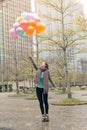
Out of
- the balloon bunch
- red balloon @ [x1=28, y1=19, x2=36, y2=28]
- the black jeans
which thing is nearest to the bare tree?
the balloon bunch

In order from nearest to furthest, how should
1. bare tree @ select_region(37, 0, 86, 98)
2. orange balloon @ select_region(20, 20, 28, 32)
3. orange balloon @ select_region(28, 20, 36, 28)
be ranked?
orange balloon @ select_region(28, 20, 36, 28) < orange balloon @ select_region(20, 20, 28, 32) < bare tree @ select_region(37, 0, 86, 98)

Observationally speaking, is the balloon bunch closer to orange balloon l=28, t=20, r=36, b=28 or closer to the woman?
orange balloon l=28, t=20, r=36, b=28

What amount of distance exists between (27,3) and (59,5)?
8.97 metres

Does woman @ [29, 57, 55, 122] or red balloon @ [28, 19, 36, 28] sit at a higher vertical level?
red balloon @ [28, 19, 36, 28]

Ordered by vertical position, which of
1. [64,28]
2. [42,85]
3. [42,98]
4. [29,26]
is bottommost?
[42,98]

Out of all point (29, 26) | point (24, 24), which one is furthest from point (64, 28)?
point (29, 26)

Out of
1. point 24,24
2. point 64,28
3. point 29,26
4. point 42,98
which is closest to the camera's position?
point 42,98

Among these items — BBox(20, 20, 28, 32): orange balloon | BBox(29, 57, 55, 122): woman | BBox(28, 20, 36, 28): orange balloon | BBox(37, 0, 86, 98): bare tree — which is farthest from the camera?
BBox(37, 0, 86, 98): bare tree

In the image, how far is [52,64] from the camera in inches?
1900

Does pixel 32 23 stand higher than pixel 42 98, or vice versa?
pixel 32 23

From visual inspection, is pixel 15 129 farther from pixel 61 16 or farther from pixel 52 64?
pixel 52 64

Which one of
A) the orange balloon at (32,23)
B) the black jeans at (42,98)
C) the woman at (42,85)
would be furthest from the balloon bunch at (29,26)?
the black jeans at (42,98)

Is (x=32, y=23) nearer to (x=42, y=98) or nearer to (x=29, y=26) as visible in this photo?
(x=29, y=26)

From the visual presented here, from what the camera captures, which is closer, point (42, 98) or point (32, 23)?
point (42, 98)
